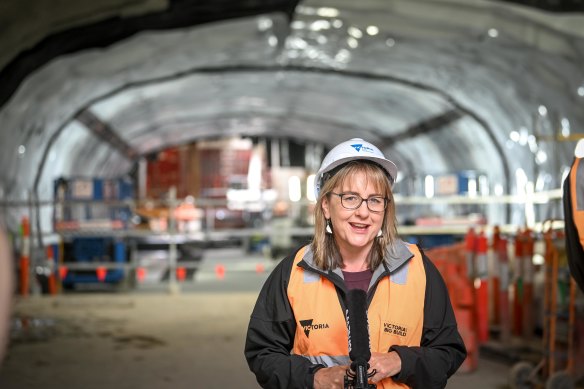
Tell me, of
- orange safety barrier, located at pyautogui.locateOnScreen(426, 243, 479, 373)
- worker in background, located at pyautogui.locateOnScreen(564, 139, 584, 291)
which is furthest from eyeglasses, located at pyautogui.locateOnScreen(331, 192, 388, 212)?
orange safety barrier, located at pyautogui.locateOnScreen(426, 243, 479, 373)

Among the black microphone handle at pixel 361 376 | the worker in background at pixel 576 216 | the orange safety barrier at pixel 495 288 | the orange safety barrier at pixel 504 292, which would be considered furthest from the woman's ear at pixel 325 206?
the orange safety barrier at pixel 495 288

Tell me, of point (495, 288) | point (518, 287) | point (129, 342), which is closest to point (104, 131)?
point (129, 342)

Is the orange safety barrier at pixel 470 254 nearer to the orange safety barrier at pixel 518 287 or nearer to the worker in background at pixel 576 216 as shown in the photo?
the orange safety barrier at pixel 518 287

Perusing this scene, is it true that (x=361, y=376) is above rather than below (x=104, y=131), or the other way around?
below

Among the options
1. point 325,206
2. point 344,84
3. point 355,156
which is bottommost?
point 325,206

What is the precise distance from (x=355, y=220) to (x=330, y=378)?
50 centimetres

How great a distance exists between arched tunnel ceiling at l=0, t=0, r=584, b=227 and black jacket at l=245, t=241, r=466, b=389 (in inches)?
208

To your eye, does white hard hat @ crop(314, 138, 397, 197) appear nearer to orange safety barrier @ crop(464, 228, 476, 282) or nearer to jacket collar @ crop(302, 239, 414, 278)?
jacket collar @ crop(302, 239, 414, 278)

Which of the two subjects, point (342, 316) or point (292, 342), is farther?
point (292, 342)

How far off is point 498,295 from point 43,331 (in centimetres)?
527

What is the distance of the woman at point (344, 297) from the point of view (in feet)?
8.63

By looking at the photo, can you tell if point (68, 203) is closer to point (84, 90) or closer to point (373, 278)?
point (84, 90)

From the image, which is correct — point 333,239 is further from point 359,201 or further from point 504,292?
point 504,292

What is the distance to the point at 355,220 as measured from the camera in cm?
271
